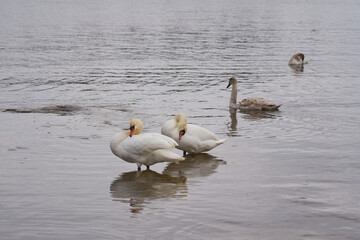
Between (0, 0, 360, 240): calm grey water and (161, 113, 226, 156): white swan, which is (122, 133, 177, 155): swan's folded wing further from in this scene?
(161, 113, 226, 156): white swan

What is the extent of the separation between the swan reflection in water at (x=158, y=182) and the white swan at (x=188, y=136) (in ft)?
1.05

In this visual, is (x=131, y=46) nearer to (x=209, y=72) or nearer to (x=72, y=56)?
(x=72, y=56)

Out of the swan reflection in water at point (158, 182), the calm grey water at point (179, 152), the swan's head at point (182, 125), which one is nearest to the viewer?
the calm grey water at point (179, 152)

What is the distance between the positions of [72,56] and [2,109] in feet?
58.7

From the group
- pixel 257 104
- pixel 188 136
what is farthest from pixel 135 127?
pixel 257 104

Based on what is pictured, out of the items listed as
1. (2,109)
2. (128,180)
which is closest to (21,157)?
(128,180)

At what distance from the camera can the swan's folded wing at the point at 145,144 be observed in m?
12.8

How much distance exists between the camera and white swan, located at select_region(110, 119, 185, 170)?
42.1ft

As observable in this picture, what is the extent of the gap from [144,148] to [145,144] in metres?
0.09

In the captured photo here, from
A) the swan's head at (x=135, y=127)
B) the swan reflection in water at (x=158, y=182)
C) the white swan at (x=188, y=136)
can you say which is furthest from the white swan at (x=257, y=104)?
the swan's head at (x=135, y=127)

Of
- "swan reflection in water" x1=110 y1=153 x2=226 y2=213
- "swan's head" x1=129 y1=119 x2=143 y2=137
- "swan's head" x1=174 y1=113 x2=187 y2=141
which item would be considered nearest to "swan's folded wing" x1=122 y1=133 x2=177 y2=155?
"swan's head" x1=129 y1=119 x2=143 y2=137

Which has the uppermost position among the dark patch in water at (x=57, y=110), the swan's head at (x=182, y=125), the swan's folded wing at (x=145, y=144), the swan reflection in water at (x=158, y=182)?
the swan's head at (x=182, y=125)

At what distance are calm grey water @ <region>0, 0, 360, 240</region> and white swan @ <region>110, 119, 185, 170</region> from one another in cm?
39

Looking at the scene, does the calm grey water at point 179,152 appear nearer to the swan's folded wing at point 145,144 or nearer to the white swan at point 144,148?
the white swan at point 144,148
